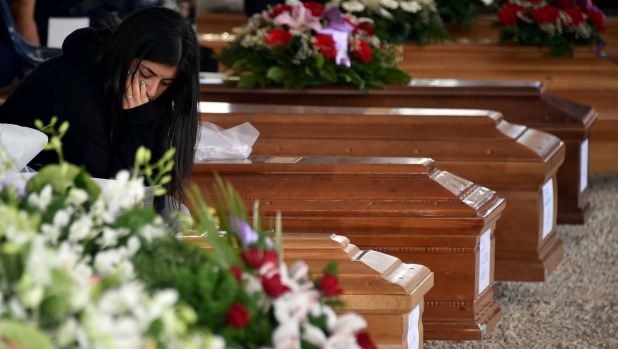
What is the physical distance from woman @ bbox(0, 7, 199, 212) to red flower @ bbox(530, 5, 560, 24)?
137 inches

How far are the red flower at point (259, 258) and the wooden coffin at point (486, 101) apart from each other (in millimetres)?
3389

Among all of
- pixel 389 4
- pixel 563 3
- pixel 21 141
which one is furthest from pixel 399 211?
pixel 563 3

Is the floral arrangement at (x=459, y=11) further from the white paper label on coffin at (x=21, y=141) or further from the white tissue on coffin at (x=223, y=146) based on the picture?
the white paper label on coffin at (x=21, y=141)

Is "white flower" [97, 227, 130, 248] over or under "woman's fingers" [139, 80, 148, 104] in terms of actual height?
over

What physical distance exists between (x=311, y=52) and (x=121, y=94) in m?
1.98

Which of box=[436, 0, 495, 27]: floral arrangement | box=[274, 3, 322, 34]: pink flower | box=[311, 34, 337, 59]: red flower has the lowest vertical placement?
box=[436, 0, 495, 27]: floral arrangement

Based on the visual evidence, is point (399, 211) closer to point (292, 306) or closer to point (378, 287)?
point (378, 287)

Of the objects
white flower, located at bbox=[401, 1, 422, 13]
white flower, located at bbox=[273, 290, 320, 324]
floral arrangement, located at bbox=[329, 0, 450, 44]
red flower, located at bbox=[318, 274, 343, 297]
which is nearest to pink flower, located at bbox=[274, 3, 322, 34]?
floral arrangement, located at bbox=[329, 0, 450, 44]

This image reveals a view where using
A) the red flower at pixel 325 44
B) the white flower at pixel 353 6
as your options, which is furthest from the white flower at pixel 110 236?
the white flower at pixel 353 6

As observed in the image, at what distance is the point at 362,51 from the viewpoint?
4.89m

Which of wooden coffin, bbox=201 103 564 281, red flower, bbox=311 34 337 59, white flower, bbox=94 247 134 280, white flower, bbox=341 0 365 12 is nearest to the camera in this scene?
white flower, bbox=94 247 134 280

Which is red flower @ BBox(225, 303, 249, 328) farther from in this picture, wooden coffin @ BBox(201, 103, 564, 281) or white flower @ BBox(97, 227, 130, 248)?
wooden coffin @ BBox(201, 103, 564, 281)

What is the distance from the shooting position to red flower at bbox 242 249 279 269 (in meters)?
1.50

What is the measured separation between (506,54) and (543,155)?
2.28 meters
